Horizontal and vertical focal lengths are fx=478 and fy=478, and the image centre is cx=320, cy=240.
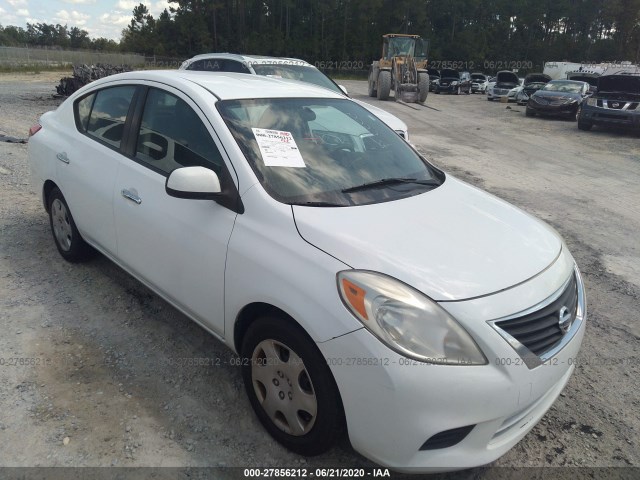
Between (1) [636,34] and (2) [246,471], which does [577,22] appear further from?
(2) [246,471]

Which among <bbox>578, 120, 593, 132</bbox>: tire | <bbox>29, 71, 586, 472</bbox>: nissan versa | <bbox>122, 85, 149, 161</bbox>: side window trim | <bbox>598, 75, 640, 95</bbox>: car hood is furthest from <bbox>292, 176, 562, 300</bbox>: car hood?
<bbox>598, 75, 640, 95</bbox>: car hood

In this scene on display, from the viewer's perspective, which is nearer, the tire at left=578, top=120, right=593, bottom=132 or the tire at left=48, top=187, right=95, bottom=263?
the tire at left=48, top=187, right=95, bottom=263

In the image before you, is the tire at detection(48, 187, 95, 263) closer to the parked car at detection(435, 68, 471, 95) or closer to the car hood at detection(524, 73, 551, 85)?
the car hood at detection(524, 73, 551, 85)

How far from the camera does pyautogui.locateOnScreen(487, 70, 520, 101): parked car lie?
26203mm

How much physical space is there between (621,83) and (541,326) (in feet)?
51.7

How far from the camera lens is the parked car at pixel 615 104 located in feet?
45.5

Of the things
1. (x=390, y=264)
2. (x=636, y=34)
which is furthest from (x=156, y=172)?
(x=636, y=34)

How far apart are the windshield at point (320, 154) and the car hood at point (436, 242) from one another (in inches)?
5.2

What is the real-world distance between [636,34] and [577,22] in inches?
474

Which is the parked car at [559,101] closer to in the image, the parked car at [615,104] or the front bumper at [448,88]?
the parked car at [615,104]

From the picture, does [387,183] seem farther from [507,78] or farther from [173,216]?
[507,78]

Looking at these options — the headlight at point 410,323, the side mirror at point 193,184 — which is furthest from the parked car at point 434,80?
the headlight at point 410,323

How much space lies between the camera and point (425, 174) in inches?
122

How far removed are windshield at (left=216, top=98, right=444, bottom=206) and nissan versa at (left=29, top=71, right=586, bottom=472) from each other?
12 mm
